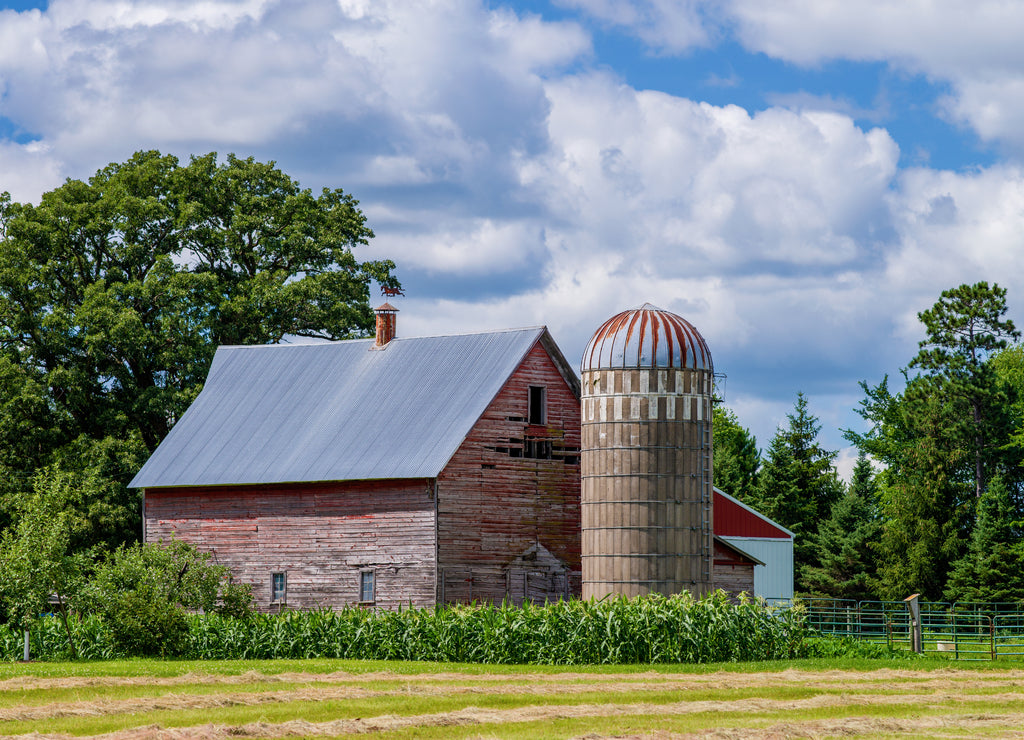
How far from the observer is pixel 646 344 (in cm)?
3850

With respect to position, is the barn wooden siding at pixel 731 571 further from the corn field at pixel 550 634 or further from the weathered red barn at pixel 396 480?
the corn field at pixel 550 634

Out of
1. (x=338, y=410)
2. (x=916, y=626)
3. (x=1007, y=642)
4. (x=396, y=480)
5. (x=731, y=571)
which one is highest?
(x=338, y=410)

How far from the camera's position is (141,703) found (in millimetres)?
23969

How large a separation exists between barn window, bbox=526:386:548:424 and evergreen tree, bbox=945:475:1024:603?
23.1m

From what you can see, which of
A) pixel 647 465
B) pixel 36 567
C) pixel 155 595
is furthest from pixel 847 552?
pixel 36 567

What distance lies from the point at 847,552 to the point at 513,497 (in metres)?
27.4

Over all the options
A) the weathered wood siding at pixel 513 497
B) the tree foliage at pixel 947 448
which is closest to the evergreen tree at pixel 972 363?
the tree foliage at pixel 947 448

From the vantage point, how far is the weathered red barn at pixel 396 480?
40.6 metres

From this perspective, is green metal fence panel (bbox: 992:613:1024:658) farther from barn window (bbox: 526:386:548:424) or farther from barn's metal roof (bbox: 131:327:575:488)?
barn's metal roof (bbox: 131:327:575:488)

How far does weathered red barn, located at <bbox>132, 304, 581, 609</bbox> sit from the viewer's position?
4056 centimetres

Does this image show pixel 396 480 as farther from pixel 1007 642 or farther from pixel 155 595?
pixel 1007 642

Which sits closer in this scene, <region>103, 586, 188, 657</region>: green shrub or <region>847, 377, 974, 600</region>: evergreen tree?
<region>103, 586, 188, 657</region>: green shrub

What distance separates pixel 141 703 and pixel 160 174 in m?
36.3

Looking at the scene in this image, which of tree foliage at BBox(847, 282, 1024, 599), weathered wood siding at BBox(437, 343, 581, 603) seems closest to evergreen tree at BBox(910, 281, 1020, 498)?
tree foliage at BBox(847, 282, 1024, 599)
